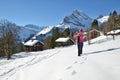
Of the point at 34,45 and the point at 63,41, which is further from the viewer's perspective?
the point at 34,45

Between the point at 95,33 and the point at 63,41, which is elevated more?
the point at 95,33

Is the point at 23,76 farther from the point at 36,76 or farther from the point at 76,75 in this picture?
the point at 76,75

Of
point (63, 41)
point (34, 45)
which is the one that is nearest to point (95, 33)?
point (63, 41)

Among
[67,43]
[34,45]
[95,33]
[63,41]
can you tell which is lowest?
[34,45]

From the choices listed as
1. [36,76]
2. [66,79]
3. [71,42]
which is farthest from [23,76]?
[71,42]

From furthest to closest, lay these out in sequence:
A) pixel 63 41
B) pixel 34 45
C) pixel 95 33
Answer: pixel 95 33
pixel 34 45
pixel 63 41

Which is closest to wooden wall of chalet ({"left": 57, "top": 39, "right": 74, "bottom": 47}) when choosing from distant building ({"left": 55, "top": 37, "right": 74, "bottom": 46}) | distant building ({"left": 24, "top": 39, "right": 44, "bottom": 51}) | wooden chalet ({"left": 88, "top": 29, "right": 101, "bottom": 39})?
distant building ({"left": 55, "top": 37, "right": 74, "bottom": 46})

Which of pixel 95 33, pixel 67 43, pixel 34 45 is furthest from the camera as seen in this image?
pixel 95 33

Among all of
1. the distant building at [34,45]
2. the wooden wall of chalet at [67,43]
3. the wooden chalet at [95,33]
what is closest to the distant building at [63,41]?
the wooden wall of chalet at [67,43]

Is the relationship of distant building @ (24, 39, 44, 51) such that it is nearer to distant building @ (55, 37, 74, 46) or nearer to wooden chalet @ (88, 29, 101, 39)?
distant building @ (55, 37, 74, 46)

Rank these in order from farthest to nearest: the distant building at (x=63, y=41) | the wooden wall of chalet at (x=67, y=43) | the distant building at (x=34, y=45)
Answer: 1. the distant building at (x=34, y=45)
2. the wooden wall of chalet at (x=67, y=43)
3. the distant building at (x=63, y=41)

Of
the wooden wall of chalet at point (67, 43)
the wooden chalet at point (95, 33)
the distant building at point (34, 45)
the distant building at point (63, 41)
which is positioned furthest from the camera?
the wooden chalet at point (95, 33)

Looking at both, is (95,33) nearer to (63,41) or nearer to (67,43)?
(67,43)

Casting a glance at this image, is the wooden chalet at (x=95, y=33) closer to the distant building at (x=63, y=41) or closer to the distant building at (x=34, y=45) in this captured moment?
the distant building at (x=63, y=41)
